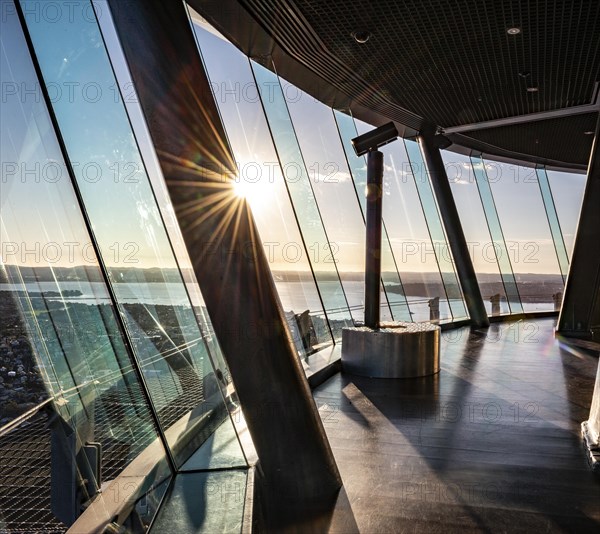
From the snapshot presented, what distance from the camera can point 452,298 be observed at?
17.2 m

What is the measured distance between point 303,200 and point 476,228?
373 inches

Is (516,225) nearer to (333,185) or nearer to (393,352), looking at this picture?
(333,185)

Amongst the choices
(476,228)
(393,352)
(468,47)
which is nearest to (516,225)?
(476,228)

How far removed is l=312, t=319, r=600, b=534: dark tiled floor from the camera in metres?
4.00

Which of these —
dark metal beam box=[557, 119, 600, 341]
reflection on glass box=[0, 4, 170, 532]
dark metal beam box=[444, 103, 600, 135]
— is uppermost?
dark metal beam box=[444, 103, 600, 135]

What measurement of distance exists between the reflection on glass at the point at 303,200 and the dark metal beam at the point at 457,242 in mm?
5078

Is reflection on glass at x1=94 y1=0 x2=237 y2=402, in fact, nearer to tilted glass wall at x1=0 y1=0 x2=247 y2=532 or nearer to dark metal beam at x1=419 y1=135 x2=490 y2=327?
tilted glass wall at x1=0 y1=0 x2=247 y2=532

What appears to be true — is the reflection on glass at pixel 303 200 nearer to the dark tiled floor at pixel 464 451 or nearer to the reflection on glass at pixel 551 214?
the dark tiled floor at pixel 464 451

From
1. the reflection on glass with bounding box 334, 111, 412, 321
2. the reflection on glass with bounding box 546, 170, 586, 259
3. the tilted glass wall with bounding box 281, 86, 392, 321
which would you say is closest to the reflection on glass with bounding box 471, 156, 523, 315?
the reflection on glass with bounding box 546, 170, 586, 259

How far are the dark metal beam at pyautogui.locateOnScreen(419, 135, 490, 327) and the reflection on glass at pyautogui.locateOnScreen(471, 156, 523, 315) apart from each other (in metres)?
3.47

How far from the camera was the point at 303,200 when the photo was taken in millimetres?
11461

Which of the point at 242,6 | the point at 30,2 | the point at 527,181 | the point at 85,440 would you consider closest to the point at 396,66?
the point at 242,6

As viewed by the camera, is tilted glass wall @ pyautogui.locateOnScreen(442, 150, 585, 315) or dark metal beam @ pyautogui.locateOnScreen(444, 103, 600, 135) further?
tilted glass wall @ pyautogui.locateOnScreen(442, 150, 585, 315)

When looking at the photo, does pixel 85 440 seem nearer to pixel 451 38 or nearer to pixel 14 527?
pixel 14 527
